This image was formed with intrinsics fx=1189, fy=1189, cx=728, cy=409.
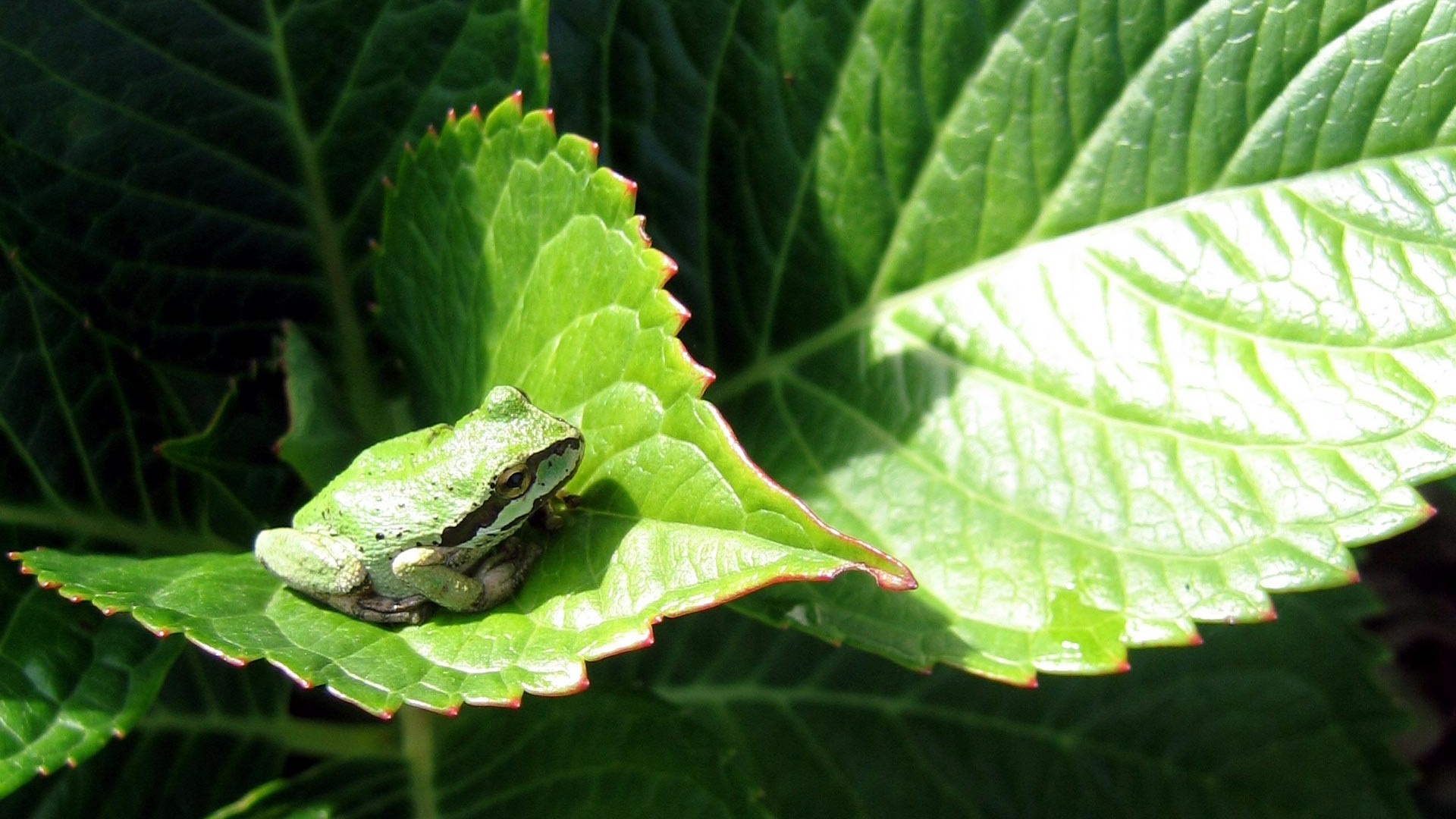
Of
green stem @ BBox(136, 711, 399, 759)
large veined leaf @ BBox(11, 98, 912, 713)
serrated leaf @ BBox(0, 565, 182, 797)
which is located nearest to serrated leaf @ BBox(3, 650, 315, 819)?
green stem @ BBox(136, 711, 399, 759)

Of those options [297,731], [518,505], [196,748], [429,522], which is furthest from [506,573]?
[196,748]

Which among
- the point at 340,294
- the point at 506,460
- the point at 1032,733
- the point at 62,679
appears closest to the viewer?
the point at 506,460

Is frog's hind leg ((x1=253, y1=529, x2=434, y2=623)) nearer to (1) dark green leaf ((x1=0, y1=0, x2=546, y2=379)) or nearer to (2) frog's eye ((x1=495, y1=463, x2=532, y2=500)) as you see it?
(2) frog's eye ((x1=495, y1=463, x2=532, y2=500))

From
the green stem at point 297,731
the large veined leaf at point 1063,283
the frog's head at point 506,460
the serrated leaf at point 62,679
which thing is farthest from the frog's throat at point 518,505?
the green stem at point 297,731

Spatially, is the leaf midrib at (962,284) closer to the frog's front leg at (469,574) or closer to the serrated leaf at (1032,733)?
the frog's front leg at (469,574)

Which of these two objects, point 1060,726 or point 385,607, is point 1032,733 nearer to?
point 1060,726
